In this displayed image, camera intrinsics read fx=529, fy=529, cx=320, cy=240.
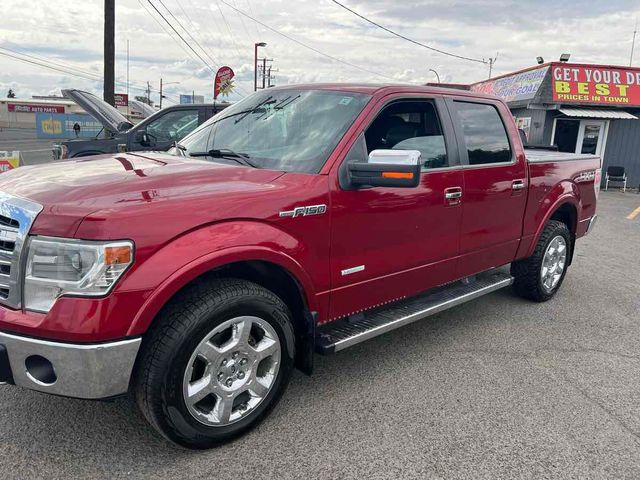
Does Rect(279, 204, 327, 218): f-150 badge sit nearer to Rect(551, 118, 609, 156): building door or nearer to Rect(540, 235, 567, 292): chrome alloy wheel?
Rect(540, 235, 567, 292): chrome alloy wheel

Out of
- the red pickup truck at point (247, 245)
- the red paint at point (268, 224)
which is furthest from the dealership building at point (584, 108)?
the red pickup truck at point (247, 245)

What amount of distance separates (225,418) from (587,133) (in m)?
18.4

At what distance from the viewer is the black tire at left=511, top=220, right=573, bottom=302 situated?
504cm

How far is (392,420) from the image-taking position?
3.07 m

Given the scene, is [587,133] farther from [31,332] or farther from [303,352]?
[31,332]

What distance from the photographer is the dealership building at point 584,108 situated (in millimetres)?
16797

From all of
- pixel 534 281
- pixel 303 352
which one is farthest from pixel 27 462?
pixel 534 281

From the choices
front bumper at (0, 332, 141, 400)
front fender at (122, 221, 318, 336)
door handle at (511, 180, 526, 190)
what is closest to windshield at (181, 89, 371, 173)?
front fender at (122, 221, 318, 336)

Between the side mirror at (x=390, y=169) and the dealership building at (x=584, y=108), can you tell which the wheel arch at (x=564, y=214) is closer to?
the side mirror at (x=390, y=169)

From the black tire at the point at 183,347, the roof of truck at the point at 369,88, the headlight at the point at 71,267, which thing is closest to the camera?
the headlight at the point at 71,267

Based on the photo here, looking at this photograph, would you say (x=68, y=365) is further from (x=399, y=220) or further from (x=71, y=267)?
(x=399, y=220)

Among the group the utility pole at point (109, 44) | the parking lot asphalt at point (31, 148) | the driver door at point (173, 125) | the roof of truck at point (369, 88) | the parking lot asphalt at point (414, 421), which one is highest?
the utility pole at point (109, 44)

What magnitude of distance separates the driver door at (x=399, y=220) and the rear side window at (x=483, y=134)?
0.25 m

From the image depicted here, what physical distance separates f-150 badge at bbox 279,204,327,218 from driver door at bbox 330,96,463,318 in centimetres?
9
